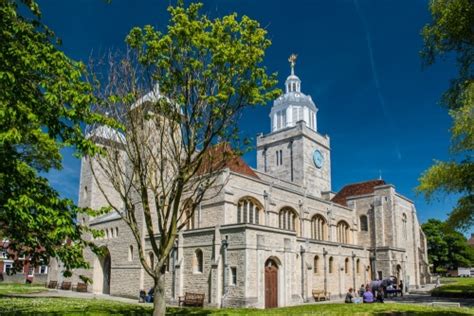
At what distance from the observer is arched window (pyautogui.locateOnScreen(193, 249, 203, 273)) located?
26.0m

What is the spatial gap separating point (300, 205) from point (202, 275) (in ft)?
41.5

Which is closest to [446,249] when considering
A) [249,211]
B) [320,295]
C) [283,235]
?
[320,295]

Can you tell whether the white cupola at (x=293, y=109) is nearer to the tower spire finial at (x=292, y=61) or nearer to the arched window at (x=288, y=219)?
the tower spire finial at (x=292, y=61)

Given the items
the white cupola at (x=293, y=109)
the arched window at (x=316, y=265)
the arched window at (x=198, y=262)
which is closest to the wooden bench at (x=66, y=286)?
the arched window at (x=198, y=262)

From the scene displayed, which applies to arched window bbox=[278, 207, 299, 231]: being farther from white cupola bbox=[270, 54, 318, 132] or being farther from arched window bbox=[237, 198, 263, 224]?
white cupola bbox=[270, 54, 318, 132]

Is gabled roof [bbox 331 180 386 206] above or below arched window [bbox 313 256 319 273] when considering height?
above

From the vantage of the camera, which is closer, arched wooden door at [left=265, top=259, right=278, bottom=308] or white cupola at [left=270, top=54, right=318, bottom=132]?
arched wooden door at [left=265, top=259, right=278, bottom=308]

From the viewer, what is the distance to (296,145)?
4853 cm

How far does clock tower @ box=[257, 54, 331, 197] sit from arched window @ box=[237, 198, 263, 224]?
16858 mm

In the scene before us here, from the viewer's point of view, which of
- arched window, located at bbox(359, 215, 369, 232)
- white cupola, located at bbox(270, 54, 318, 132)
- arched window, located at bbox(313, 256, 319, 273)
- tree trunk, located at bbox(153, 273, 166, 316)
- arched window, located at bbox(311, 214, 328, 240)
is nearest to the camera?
tree trunk, located at bbox(153, 273, 166, 316)

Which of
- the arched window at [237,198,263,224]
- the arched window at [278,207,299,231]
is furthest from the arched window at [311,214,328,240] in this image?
the arched window at [237,198,263,224]

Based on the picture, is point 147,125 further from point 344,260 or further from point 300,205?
point 344,260

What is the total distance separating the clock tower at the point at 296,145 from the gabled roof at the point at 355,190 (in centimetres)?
237

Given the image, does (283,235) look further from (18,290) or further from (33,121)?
(18,290)
